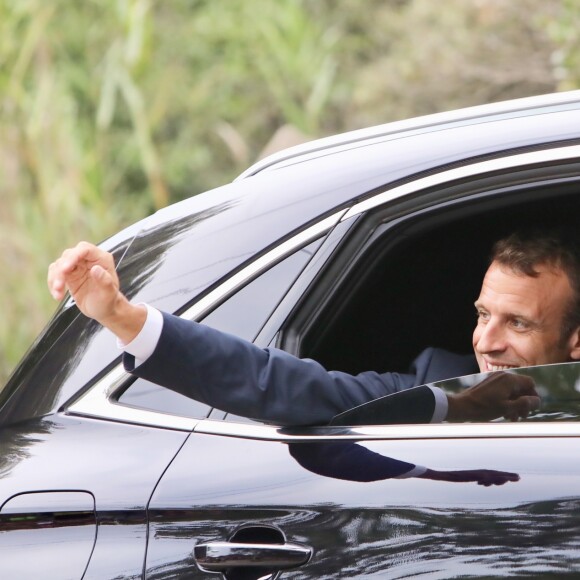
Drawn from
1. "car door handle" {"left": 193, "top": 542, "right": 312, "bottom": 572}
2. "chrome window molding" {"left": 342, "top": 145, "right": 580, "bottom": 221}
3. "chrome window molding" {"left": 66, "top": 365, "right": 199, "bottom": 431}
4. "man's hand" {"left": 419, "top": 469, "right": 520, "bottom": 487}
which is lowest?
"car door handle" {"left": 193, "top": 542, "right": 312, "bottom": 572}

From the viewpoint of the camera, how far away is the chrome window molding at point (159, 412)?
2.00 m

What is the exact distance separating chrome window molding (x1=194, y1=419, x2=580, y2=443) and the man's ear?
24.7 inches

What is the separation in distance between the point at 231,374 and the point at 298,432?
0.16 meters

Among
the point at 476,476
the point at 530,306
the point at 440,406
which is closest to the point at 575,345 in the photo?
the point at 530,306

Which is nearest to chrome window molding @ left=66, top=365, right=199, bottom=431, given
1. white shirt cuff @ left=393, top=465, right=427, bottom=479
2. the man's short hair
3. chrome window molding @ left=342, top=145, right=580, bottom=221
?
white shirt cuff @ left=393, top=465, right=427, bottom=479


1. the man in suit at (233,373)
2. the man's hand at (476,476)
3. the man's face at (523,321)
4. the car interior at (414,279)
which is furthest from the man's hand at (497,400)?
the man's face at (523,321)

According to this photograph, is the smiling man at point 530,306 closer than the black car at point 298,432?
No

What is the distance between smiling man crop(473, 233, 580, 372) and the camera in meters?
2.38

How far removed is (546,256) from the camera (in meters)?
2.43

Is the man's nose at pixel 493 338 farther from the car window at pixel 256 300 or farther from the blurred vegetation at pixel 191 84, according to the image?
the blurred vegetation at pixel 191 84

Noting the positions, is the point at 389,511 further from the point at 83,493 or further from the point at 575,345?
the point at 575,345

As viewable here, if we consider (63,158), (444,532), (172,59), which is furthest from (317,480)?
(172,59)

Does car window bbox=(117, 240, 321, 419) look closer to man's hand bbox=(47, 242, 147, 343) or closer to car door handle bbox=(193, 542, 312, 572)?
man's hand bbox=(47, 242, 147, 343)

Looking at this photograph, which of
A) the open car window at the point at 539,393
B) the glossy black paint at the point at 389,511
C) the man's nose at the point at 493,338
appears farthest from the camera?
the man's nose at the point at 493,338
